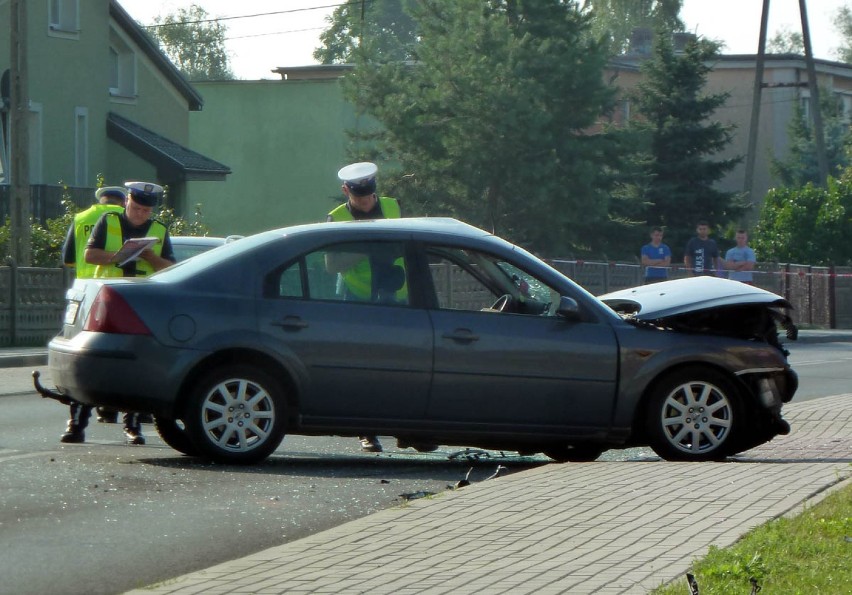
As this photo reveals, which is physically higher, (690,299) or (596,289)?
(690,299)

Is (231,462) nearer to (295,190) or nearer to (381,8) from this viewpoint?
(295,190)

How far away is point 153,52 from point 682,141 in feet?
48.1

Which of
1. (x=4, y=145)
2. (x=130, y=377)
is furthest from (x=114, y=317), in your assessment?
(x=4, y=145)

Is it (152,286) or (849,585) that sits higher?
(152,286)

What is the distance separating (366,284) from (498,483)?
1.72m

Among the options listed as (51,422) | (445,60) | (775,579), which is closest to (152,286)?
(51,422)

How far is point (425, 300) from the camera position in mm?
9383

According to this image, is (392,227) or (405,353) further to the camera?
(392,227)

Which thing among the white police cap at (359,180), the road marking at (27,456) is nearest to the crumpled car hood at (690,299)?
the white police cap at (359,180)

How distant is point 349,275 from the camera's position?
368 inches

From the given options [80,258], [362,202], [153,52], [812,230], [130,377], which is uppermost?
[153,52]

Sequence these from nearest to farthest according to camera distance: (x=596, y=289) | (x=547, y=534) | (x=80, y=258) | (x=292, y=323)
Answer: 1. (x=547, y=534)
2. (x=292, y=323)
3. (x=80, y=258)
4. (x=596, y=289)

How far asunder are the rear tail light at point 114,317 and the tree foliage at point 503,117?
2890cm

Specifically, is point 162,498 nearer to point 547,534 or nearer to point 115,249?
point 547,534
